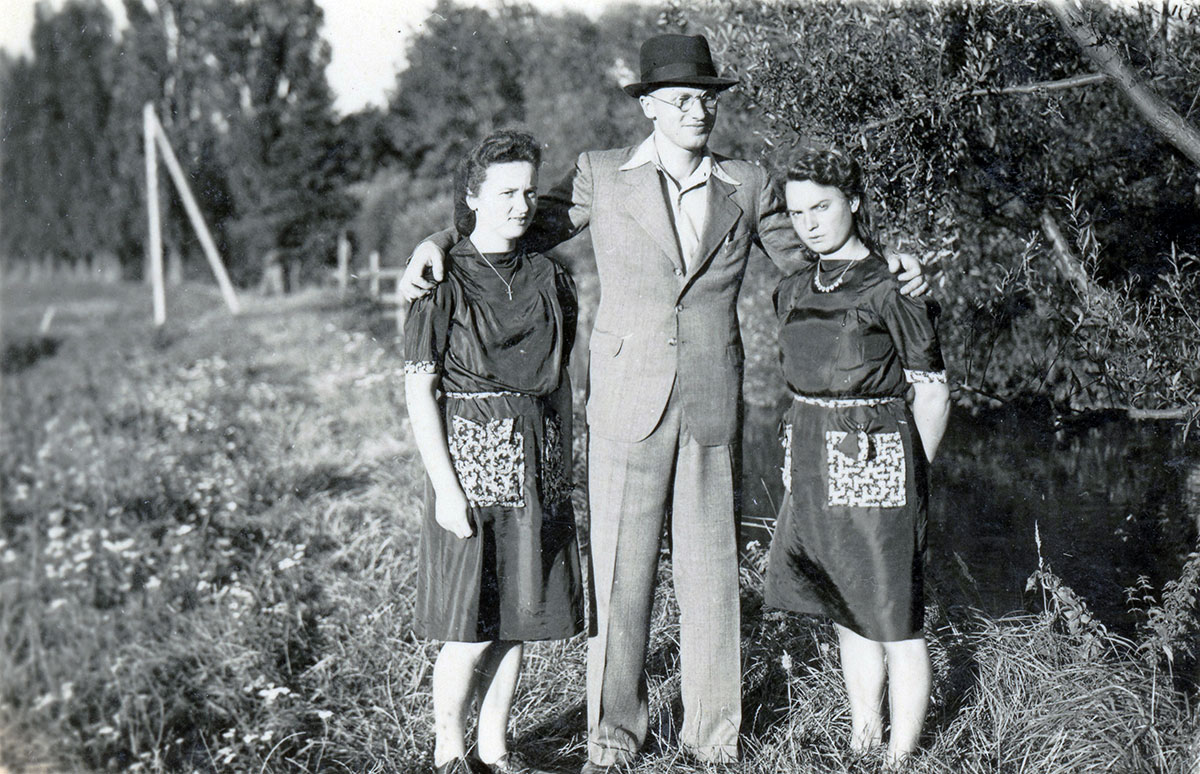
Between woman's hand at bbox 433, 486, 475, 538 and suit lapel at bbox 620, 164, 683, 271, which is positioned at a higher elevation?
suit lapel at bbox 620, 164, 683, 271

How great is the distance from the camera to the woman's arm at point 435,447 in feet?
8.56

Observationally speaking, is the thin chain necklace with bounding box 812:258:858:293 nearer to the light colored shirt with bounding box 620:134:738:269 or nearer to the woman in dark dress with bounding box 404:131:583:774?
the light colored shirt with bounding box 620:134:738:269

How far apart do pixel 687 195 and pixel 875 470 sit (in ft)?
3.23

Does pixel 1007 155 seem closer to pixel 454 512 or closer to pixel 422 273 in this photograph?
pixel 422 273

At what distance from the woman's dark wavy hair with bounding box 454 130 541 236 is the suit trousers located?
85cm

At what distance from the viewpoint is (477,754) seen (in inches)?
119

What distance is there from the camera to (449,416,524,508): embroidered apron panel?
8.75 ft

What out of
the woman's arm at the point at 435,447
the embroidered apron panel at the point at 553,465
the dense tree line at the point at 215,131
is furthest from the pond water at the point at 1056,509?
the dense tree line at the point at 215,131

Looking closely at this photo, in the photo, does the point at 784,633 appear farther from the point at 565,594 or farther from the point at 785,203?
the point at 785,203

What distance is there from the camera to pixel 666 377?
9.09ft

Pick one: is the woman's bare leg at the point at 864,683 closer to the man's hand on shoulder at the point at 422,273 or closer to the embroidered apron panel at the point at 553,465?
the embroidered apron panel at the point at 553,465

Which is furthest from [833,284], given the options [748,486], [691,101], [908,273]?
[748,486]

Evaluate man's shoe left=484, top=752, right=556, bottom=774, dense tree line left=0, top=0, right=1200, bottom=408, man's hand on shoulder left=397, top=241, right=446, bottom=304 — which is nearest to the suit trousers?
man's shoe left=484, top=752, right=556, bottom=774

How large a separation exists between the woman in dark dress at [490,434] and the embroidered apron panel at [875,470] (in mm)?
845
